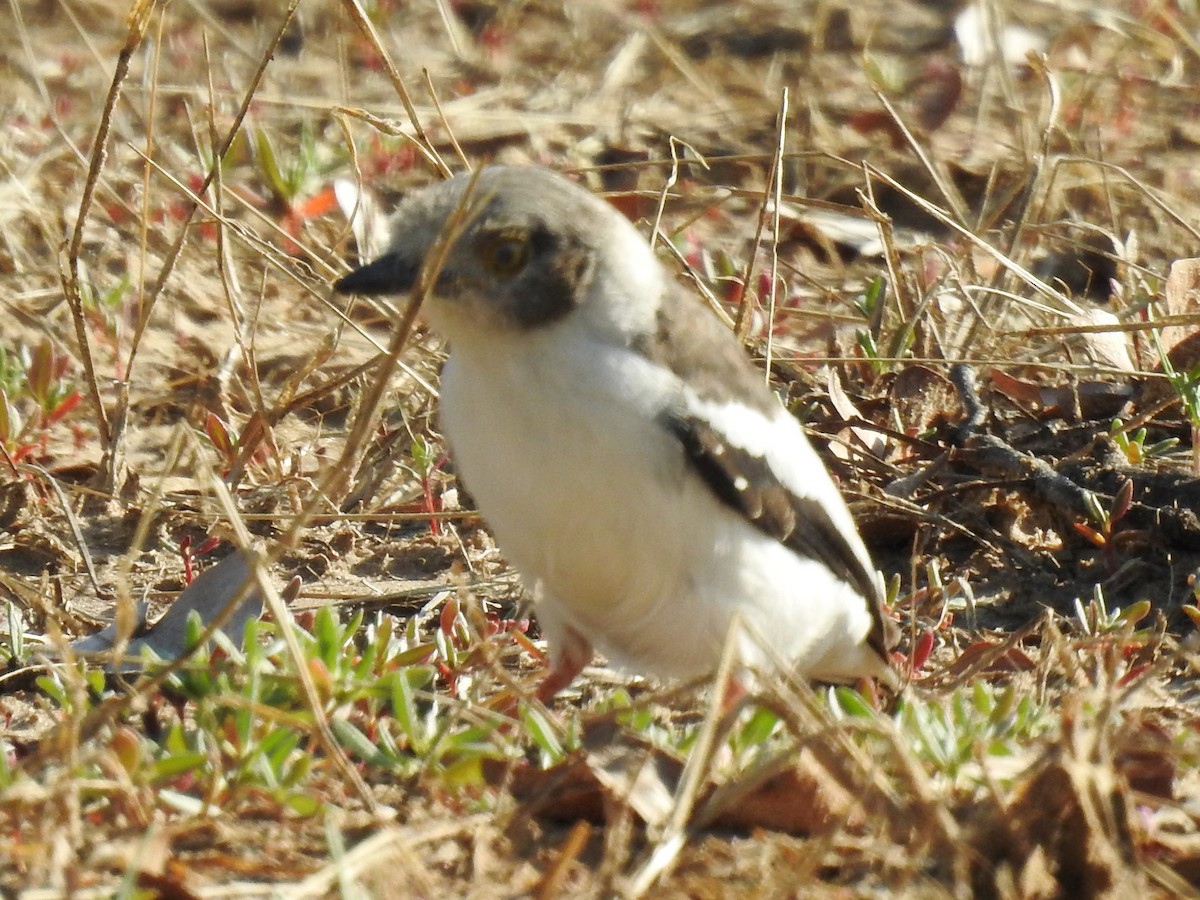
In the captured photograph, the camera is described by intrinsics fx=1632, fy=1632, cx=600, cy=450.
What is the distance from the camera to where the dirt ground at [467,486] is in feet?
9.91

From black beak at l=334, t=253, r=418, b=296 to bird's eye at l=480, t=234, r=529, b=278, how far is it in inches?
7.7

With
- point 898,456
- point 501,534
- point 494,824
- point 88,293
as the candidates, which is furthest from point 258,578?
point 88,293

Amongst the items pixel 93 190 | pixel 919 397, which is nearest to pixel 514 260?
pixel 93 190

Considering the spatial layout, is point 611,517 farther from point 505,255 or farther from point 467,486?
point 505,255

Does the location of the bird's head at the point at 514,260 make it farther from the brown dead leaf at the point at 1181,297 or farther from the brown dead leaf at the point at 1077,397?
the brown dead leaf at the point at 1181,297

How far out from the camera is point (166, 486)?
5336 mm

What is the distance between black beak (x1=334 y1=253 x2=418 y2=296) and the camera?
12.4 feet

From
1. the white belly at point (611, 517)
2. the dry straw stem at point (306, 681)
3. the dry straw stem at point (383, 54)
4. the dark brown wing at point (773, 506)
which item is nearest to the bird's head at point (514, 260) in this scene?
the white belly at point (611, 517)

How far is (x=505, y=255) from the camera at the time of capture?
3719mm

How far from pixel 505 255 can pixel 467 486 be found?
622 millimetres

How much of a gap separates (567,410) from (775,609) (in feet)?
2.78

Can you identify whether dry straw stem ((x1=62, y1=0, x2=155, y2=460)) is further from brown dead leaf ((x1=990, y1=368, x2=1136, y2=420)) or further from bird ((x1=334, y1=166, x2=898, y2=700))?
brown dead leaf ((x1=990, y1=368, x2=1136, y2=420))

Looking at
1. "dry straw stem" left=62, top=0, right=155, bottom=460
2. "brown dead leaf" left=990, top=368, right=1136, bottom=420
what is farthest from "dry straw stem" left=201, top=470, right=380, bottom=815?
"brown dead leaf" left=990, top=368, right=1136, bottom=420

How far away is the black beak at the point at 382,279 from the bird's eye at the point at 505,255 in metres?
0.19
